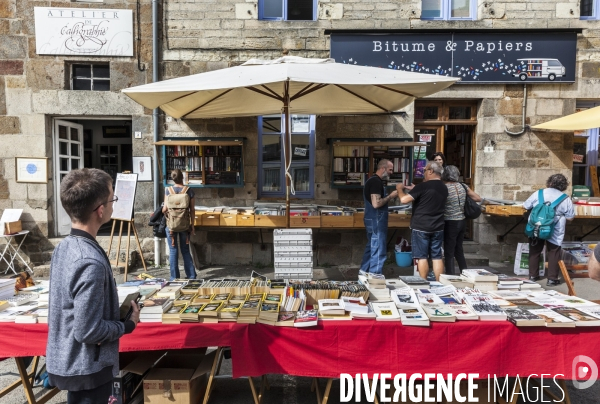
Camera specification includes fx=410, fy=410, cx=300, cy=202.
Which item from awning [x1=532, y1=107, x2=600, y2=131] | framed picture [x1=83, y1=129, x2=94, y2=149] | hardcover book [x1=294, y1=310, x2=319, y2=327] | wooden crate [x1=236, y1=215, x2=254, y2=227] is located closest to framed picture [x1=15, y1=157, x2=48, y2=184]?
framed picture [x1=83, y1=129, x2=94, y2=149]

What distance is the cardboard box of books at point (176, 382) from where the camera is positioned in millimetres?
2846

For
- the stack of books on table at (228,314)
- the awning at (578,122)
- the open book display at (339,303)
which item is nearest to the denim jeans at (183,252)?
the open book display at (339,303)

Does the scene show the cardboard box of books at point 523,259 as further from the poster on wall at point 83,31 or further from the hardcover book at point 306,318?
the poster on wall at point 83,31

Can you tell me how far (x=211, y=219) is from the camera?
6.41 metres

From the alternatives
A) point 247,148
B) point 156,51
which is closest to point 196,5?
point 156,51

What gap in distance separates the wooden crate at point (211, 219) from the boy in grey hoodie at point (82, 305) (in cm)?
440

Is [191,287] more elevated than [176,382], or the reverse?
[191,287]

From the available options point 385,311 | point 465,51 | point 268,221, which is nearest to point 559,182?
point 465,51

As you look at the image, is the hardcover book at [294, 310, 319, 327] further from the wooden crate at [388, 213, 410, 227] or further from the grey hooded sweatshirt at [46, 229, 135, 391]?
the wooden crate at [388, 213, 410, 227]

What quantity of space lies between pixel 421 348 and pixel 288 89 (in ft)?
9.71

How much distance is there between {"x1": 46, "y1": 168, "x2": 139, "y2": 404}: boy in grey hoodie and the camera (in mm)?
1851

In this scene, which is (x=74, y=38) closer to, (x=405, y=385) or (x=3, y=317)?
(x=3, y=317)

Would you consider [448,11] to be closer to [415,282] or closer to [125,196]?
[415,282]

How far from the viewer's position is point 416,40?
274 inches
